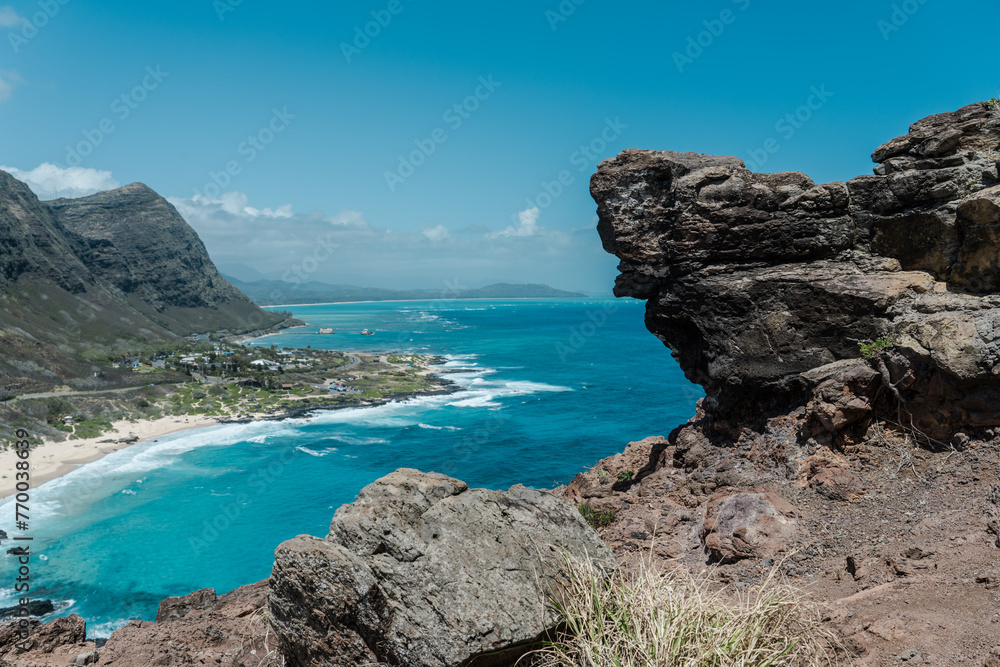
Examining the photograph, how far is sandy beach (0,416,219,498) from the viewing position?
37688 millimetres

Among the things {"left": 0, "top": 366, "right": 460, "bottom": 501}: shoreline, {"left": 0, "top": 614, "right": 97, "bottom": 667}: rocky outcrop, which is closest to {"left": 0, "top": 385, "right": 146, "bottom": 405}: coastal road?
{"left": 0, "top": 366, "right": 460, "bottom": 501}: shoreline

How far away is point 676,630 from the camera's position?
14.4 ft

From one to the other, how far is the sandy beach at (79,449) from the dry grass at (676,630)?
41.3 meters

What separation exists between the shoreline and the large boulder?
39.0 m

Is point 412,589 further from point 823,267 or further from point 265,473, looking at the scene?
point 265,473

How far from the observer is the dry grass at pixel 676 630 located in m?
4.25

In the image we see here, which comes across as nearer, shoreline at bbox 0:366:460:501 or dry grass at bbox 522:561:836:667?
dry grass at bbox 522:561:836:667

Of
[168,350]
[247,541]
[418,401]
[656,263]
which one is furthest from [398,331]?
[656,263]

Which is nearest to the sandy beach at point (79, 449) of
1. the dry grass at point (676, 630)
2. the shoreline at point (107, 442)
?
the shoreline at point (107, 442)

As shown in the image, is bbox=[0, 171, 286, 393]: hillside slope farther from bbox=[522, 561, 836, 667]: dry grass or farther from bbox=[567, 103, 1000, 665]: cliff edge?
bbox=[522, 561, 836, 667]: dry grass

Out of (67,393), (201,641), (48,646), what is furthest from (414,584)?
(67,393)

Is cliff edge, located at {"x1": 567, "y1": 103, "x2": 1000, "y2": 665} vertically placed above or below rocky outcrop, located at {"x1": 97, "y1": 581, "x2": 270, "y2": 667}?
above

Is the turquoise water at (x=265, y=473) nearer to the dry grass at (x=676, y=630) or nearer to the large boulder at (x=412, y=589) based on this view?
the large boulder at (x=412, y=589)

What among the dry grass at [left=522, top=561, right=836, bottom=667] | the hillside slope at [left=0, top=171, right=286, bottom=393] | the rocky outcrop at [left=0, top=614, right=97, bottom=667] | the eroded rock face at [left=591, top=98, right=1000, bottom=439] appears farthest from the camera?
the hillside slope at [left=0, top=171, right=286, bottom=393]
